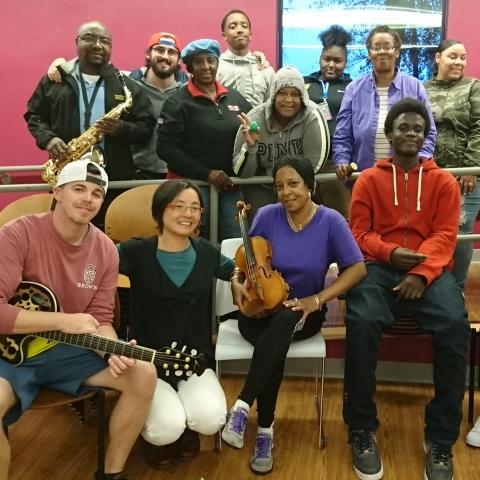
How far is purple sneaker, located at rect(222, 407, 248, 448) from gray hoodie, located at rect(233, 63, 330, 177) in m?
1.34

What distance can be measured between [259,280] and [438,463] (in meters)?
1.02

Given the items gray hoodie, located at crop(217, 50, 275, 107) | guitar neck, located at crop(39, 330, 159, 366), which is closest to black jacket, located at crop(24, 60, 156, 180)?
gray hoodie, located at crop(217, 50, 275, 107)

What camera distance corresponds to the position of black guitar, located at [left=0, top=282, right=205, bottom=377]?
2.06m

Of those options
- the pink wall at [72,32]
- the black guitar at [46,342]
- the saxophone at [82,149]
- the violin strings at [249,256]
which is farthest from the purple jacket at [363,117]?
the pink wall at [72,32]

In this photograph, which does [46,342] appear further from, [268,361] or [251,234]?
[251,234]

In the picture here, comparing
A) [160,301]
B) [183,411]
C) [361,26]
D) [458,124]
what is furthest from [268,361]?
[361,26]

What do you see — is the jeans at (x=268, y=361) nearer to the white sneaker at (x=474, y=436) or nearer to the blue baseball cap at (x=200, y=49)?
the white sneaker at (x=474, y=436)

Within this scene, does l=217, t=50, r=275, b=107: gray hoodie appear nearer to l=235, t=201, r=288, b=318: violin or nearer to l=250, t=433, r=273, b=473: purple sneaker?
l=235, t=201, r=288, b=318: violin

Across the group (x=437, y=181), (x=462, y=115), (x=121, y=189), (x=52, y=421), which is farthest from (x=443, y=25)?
(x=52, y=421)

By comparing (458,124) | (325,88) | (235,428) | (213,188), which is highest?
(325,88)

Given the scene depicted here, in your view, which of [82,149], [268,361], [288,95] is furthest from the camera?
[82,149]

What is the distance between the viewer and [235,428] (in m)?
2.26

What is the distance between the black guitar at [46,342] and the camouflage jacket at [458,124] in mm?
2210

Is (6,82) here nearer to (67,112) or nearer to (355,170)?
(67,112)
